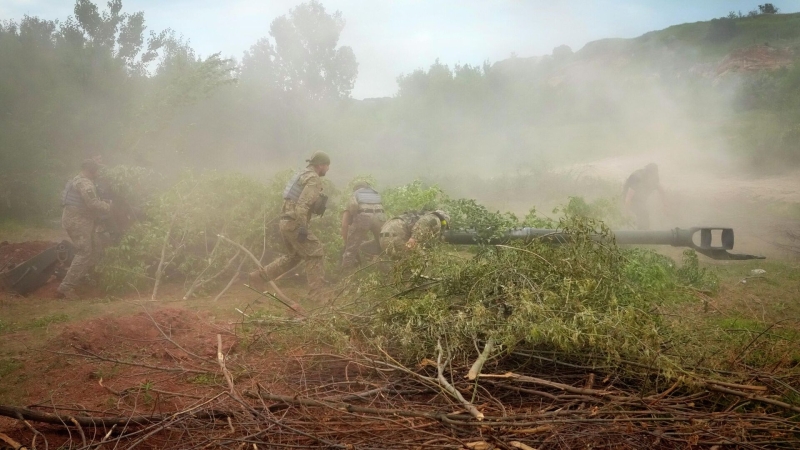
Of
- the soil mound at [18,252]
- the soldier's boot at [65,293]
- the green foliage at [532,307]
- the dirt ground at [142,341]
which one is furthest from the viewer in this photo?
the soil mound at [18,252]

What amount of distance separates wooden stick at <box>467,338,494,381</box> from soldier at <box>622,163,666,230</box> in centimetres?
812

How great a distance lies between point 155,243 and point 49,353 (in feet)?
11.3

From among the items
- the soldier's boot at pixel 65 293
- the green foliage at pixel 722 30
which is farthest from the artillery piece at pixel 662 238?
the green foliage at pixel 722 30

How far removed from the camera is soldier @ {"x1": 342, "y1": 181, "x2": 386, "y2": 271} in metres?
8.08

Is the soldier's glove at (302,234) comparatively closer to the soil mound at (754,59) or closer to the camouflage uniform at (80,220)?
the camouflage uniform at (80,220)

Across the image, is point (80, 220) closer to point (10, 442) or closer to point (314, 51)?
point (10, 442)

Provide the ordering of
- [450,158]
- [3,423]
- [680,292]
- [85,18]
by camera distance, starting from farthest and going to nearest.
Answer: [450,158] → [85,18] → [680,292] → [3,423]

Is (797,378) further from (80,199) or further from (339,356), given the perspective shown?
(80,199)

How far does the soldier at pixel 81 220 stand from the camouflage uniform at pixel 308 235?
99.9 inches

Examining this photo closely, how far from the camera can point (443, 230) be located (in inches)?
278

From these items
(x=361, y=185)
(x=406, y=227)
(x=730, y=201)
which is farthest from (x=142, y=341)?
(x=730, y=201)

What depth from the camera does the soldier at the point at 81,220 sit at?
8078 millimetres

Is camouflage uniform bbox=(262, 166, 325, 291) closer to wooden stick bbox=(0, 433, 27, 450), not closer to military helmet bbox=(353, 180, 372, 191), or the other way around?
military helmet bbox=(353, 180, 372, 191)

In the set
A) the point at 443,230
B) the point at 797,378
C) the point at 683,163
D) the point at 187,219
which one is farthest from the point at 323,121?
the point at 797,378
